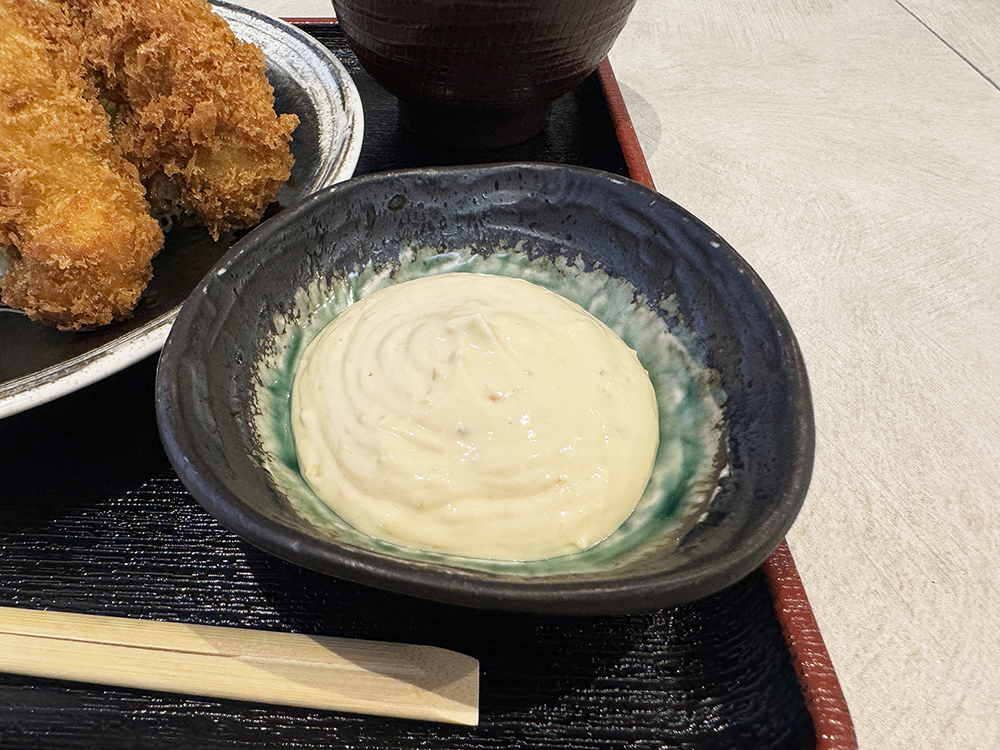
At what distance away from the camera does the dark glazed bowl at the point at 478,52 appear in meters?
1.17

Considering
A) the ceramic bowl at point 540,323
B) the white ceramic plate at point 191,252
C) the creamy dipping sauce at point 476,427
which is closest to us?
the ceramic bowl at point 540,323

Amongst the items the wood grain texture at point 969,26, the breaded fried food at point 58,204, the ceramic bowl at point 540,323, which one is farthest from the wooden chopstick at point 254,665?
the wood grain texture at point 969,26

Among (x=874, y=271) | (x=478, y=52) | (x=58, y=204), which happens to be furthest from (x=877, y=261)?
(x=58, y=204)

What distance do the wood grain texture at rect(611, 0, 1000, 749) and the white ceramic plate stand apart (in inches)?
32.9

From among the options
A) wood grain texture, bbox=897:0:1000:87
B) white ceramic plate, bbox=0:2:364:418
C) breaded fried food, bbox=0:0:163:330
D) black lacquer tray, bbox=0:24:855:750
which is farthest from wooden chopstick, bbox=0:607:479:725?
wood grain texture, bbox=897:0:1000:87

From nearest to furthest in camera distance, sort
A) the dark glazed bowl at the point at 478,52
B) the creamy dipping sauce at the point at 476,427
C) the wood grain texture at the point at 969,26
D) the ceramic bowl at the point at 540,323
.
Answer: the ceramic bowl at the point at 540,323
the creamy dipping sauce at the point at 476,427
the dark glazed bowl at the point at 478,52
the wood grain texture at the point at 969,26

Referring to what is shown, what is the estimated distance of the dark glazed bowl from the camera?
1171mm

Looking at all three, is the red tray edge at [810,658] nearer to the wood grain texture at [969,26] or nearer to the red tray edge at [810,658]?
the red tray edge at [810,658]

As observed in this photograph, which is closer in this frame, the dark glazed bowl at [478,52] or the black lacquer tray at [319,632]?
the black lacquer tray at [319,632]

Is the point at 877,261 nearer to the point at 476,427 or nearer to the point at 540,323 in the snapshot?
the point at 540,323

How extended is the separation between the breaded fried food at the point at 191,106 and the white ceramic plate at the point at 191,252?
0.24 ft

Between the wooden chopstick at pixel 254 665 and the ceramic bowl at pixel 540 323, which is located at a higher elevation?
the ceramic bowl at pixel 540 323

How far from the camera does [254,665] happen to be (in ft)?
2.36

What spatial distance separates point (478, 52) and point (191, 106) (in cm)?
54
